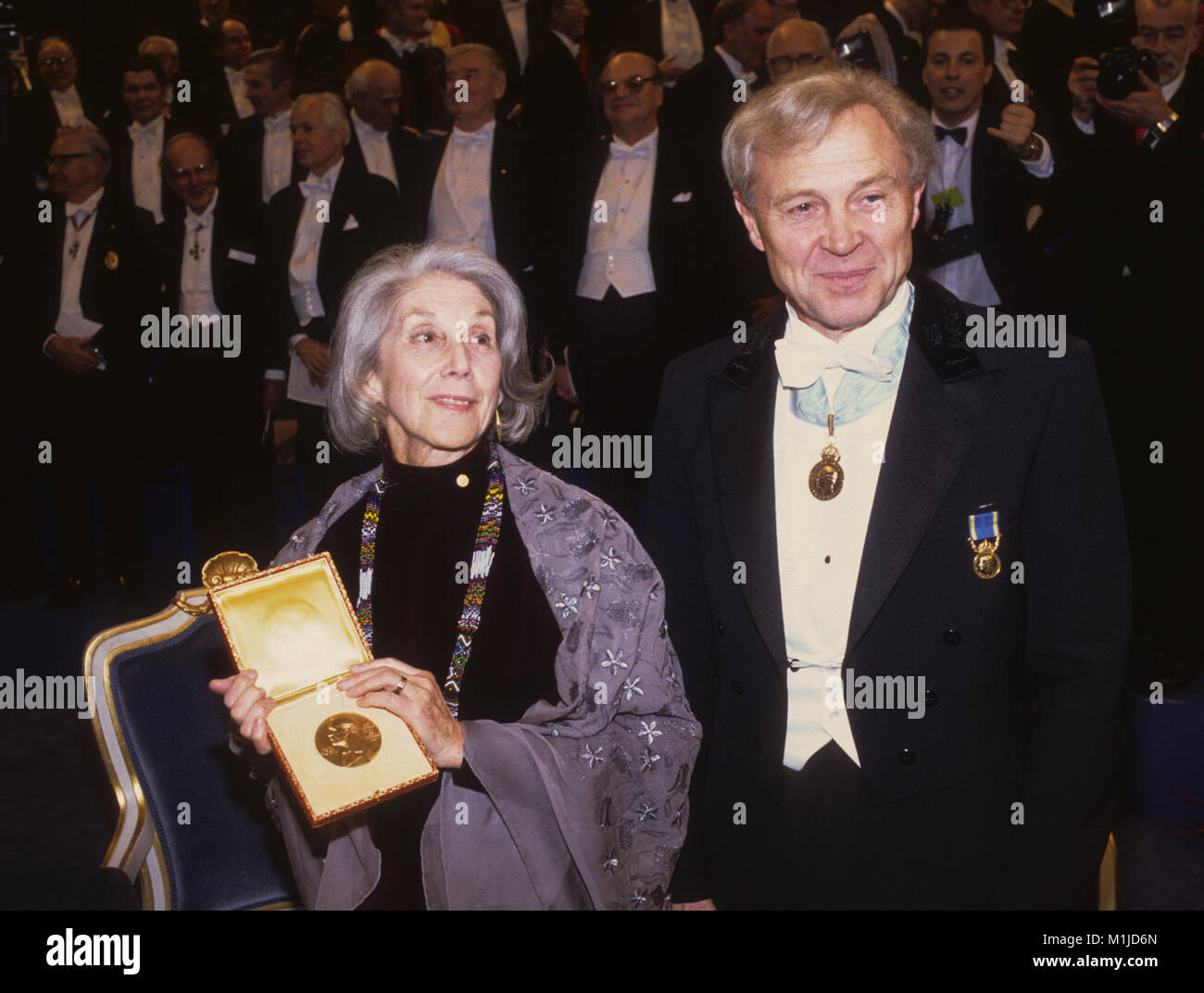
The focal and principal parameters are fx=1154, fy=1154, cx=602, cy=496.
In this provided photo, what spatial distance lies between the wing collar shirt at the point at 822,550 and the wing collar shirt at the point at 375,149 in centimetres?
398

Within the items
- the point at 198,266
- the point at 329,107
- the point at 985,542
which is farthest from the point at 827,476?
the point at 198,266

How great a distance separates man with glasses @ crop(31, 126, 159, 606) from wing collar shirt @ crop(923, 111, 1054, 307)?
3129mm

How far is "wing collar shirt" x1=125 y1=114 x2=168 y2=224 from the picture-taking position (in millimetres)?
5895

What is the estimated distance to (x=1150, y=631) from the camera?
3393 mm

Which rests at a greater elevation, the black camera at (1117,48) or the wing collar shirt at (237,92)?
the wing collar shirt at (237,92)

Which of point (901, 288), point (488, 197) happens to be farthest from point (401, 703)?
point (488, 197)

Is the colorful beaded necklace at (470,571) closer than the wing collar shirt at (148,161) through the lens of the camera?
Yes

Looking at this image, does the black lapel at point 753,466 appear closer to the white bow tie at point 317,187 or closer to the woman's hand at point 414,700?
the woman's hand at point 414,700

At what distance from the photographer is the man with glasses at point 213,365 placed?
458 cm

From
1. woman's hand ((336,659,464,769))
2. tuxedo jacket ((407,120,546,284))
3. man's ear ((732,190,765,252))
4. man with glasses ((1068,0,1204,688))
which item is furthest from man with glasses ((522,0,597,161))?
woman's hand ((336,659,464,769))

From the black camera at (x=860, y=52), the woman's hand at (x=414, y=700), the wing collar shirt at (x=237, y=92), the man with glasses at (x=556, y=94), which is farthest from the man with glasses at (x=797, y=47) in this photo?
the wing collar shirt at (x=237, y=92)

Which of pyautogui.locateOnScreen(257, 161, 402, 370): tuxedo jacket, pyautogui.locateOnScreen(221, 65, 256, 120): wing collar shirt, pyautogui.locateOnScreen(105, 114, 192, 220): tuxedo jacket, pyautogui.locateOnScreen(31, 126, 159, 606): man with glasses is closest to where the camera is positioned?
pyautogui.locateOnScreen(257, 161, 402, 370): tuxedo jacket

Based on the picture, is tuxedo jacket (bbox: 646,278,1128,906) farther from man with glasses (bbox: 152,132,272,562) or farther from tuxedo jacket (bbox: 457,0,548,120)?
tuxedo jacket (bbox: 457,0,548,120)

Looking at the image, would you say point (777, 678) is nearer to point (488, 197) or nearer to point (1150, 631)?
point (1150, 631)
